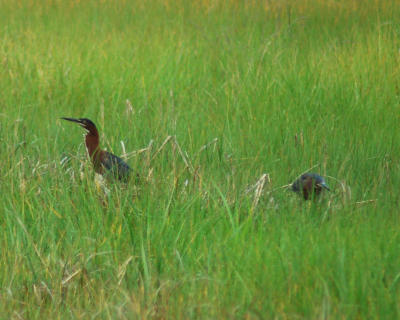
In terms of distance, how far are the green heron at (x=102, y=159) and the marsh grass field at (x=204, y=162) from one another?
0.08m

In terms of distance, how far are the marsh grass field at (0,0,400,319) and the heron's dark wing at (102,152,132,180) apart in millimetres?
81

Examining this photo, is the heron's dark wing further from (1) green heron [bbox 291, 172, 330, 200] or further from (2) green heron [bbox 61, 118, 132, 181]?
(1) green heron [bbox 291, 172, 330, 200]

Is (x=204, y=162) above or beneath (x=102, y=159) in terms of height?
beneath

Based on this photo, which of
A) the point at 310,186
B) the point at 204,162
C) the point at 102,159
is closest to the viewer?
the point at 310,186

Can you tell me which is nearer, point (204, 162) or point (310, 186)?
point (310, 186)

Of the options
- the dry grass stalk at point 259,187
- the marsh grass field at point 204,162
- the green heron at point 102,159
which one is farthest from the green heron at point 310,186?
the green heron at point 102,159

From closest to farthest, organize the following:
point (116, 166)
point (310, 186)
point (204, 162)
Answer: point (310, 186) < point (116, 166) < point (204, 162)

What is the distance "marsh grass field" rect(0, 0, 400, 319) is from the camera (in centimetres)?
274

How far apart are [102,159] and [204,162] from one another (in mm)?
571

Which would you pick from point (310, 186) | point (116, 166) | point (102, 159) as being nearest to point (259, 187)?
point (310, 186)

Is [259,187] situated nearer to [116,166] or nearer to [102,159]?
[116,166]

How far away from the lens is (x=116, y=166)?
153 inches

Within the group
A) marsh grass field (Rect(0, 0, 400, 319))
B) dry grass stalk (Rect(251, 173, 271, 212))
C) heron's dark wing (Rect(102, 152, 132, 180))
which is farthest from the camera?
heron's dark wing (Rect(102, 152, 132, 180))

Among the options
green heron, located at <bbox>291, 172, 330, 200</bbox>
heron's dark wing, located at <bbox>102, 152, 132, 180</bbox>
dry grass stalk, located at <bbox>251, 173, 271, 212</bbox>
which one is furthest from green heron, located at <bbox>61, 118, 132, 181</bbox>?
green heron, located at <bbox>291, 172, 330, 200</bbox>
